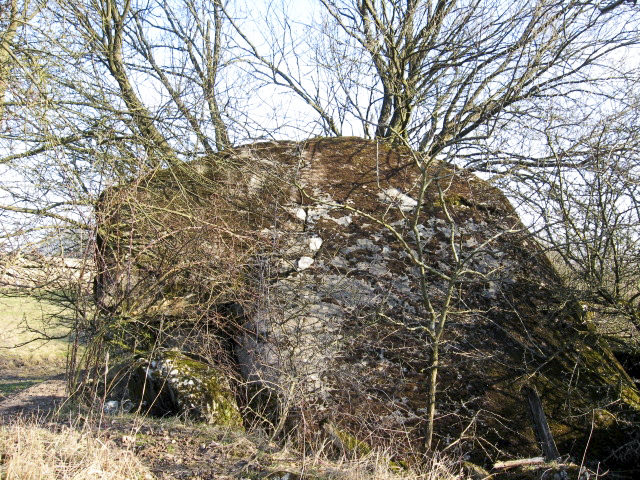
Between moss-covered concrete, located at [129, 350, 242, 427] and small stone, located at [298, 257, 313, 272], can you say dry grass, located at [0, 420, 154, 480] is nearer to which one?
moss-covered concrete, located at [129, 350, 242, 427]

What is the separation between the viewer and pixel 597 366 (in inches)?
185

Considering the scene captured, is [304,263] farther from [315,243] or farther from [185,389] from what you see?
[185,389]

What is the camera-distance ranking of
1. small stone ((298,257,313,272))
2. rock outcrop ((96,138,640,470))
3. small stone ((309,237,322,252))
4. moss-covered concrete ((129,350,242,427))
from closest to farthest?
rock outcrop ((96,138,640,470)), moss-covered concrete ((129,350,242,427)), small stone ((298,257,313,272)), small stone ((309,237,322,252))

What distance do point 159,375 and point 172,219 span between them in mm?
1642

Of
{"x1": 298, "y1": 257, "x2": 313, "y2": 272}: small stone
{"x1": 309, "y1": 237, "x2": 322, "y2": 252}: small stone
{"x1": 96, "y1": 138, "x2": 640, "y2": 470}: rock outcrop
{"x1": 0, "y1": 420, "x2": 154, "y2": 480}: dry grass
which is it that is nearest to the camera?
{"x1": 0, "y1": 420, "x2": 154, "y2": 480}: dry grass

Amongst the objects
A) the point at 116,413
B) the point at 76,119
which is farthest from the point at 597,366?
the point at 76,119

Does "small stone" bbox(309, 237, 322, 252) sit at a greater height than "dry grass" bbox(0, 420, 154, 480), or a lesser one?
greater

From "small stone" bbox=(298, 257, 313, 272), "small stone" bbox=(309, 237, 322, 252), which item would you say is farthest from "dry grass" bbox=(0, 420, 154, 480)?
"small stone" bbox=(309, 237, 322, 252)

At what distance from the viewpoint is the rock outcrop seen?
13.5 feet

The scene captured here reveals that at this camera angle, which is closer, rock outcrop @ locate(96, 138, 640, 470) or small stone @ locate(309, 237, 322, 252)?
rock outcrop @ locate(96, 138, 640, 470)

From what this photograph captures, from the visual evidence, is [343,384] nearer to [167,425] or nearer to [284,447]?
[284,447]

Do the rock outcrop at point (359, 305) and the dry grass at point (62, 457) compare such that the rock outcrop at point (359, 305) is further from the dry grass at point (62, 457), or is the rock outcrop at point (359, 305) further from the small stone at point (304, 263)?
the dry grass at point (62, 457)

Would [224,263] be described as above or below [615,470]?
above

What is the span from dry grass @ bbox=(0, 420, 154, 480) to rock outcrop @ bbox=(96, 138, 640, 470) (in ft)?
3.40
